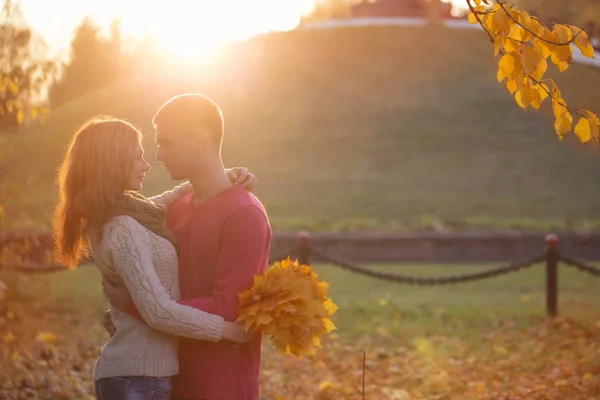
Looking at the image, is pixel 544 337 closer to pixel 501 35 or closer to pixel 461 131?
pixel 501 35

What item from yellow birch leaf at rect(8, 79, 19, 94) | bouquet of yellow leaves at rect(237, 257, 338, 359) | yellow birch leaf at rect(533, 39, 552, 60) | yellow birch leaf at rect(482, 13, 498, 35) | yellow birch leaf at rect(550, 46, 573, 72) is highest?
yellow birch leaf at rect(8, 79, 19, 94)

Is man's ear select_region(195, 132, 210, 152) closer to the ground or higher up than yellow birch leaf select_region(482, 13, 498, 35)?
closer to the ground

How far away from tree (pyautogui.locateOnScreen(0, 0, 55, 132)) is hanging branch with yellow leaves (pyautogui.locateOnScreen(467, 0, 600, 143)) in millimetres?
4265

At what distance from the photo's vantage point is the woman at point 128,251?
10.4 ft

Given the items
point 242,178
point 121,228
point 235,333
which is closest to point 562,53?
point 242,178

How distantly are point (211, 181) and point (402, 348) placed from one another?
6721 millimetres

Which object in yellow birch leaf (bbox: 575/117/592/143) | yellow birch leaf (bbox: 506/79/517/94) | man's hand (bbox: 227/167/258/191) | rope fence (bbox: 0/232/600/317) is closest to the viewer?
man's hand (bbox: 227/167/258/191)

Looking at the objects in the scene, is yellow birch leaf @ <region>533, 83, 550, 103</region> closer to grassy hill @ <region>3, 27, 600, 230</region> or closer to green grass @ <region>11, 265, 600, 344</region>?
green grass @ <region>11, 265, 600, 344</region>

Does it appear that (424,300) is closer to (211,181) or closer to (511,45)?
(511,45)

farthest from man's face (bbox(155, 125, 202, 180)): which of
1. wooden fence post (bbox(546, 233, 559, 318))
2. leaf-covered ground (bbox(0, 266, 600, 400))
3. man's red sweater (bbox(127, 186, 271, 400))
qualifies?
wooden fence post (bbox(546, 233, 559, 318))

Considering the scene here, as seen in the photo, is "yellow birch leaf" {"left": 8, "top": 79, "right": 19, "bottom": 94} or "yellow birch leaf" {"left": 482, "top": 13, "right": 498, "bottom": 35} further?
"yellow birch leaf" {"left": 8, "top": 79, "right": 19, "bottom": 94}

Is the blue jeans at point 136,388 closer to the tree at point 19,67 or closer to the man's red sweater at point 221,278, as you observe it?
the man's red sweater at point 221,278

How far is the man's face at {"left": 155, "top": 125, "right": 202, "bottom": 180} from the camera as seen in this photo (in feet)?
10.9

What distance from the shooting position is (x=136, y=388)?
326 cm
